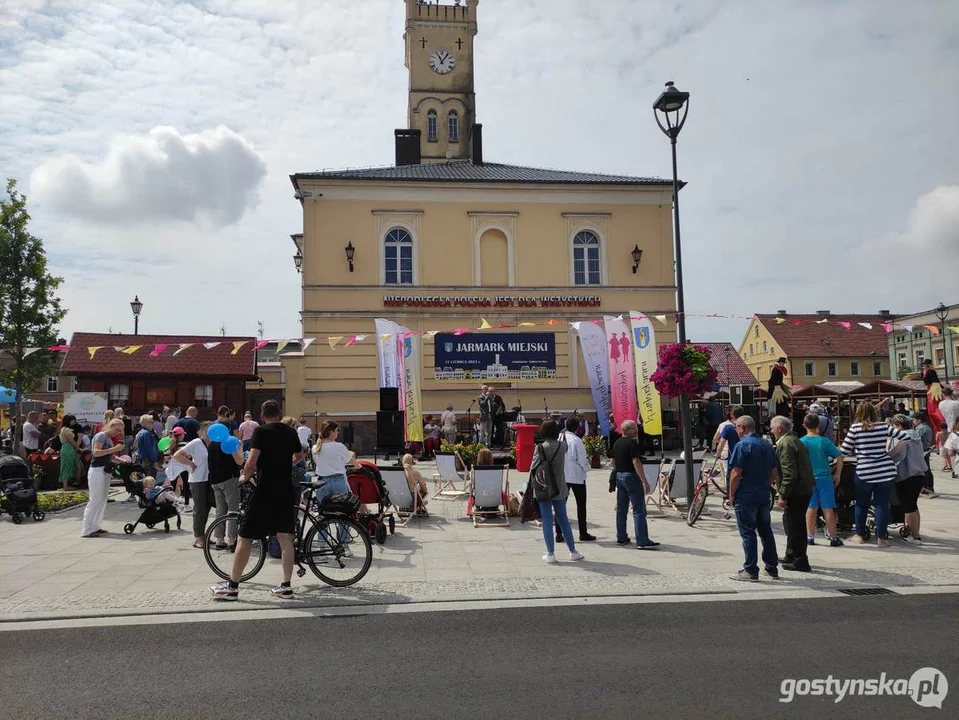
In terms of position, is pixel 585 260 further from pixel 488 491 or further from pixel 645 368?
pixel 488 491

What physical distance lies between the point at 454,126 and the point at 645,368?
3321 centimetres

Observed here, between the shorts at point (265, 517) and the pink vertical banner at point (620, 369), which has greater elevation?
the pink vertical banner at point (620, 369)

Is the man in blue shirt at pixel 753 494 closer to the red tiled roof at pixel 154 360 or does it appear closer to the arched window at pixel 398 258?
the arched window at pixel 398 258

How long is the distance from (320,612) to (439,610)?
109cm

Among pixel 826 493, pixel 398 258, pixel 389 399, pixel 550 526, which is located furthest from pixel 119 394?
pixel 826 493

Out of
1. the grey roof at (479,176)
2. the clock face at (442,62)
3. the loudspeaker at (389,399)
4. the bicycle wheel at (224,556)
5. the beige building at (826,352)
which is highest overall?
the clock face at (442,62)

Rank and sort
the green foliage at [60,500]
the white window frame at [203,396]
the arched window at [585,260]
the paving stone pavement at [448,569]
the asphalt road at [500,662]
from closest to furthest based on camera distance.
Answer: the asphalt road at [500,662] → the paving stone pavement at [448,569] → the green foliage at [60,500] → the arched window at [585,260] → the white window frame at [203,396]

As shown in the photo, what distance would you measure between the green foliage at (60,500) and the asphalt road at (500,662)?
7.62 m

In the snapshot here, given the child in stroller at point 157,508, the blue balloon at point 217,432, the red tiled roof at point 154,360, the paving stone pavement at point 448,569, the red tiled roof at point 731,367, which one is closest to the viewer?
the paving stone pavement at point 448,569

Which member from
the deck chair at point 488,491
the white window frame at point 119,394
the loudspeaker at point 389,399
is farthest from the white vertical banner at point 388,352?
the white window frame at point 119,394

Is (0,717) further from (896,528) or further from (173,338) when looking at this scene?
(173,338)

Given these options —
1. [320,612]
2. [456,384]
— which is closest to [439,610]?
[320,612]

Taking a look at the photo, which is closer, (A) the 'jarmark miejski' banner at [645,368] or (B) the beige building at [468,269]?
(A) the 'jarmark miejski' banner at [645,368]

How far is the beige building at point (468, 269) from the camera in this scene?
2728cm
